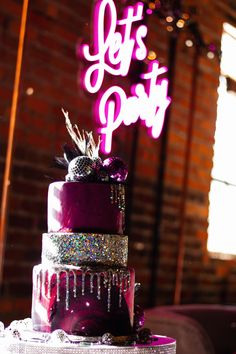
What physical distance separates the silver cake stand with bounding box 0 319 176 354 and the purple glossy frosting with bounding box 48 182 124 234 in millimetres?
292

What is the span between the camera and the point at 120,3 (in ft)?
13.3

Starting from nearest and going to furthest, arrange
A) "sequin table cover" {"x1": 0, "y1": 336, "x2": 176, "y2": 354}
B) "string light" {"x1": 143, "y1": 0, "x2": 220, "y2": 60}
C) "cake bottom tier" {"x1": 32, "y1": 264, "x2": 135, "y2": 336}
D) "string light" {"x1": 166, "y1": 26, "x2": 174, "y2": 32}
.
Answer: "sequin table cover" {"x1": 0, "y1": 336, "x2": 176, "y2": 354}
"cake bottom tier" {"x1": 32, "y1": 264, "x2": 135, "y2": 336}
"string light" {"x1": 143, "y1": 0, "x2": 220, "y2": 60}
"string light" {"x1": 166, "y1": 26, "x2": 174, "y2": 32}

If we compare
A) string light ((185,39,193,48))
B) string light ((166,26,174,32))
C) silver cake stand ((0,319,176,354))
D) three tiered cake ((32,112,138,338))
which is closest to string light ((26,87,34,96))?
string light ((166,26,174,32))

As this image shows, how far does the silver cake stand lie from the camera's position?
176 cm

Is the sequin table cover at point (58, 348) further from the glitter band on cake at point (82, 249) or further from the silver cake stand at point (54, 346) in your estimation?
the glitter band on cake at point (82, 249)

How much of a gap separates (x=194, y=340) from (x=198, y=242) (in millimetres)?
2298

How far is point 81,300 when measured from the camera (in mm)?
1875

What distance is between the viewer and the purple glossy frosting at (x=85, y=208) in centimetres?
195

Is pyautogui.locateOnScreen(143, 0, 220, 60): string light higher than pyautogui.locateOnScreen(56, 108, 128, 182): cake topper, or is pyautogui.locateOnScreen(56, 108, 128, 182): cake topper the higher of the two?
pyautogui.locateOnScreen(143, 0, 220, 60): string light

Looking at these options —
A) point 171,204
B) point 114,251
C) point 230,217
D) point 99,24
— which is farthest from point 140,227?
point 114,251

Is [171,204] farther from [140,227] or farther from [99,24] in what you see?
[99,24]

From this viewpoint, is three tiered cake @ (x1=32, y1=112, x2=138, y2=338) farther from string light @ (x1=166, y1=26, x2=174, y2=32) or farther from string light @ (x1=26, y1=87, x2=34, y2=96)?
string light @ (x1=166, y1=26, x2=174, y2=32)

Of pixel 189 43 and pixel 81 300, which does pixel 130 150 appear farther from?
pixel 81 300

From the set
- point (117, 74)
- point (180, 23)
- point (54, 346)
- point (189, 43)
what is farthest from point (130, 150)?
point (54, 346)
